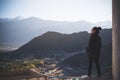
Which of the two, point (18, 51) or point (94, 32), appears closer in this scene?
point (94, 32)

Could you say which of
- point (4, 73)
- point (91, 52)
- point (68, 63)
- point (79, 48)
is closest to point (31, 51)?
point (79, 48)

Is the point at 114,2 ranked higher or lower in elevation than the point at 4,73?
higher

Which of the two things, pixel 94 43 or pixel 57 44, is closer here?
pixel 94 43

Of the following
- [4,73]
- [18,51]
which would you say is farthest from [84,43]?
[4,73]

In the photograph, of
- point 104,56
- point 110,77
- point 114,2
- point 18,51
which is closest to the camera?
point 114,2

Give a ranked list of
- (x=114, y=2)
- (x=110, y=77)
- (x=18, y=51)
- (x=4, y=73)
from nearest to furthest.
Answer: (x=114, y=2) → (x=110, y=77) → (x=4, y=73) → (x=18, y=51)

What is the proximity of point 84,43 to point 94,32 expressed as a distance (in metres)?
35.3

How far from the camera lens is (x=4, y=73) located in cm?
893

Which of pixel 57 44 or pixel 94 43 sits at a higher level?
pixel 94 43

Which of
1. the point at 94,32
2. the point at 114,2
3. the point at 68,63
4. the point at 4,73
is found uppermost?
the point at 114,2

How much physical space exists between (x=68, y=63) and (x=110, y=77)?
1919 centimetres

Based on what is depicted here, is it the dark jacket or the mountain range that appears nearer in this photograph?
the dark jacket

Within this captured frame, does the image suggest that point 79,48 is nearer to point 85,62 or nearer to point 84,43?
point 84,43

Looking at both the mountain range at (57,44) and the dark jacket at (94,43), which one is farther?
the mountain range at (57,44)
